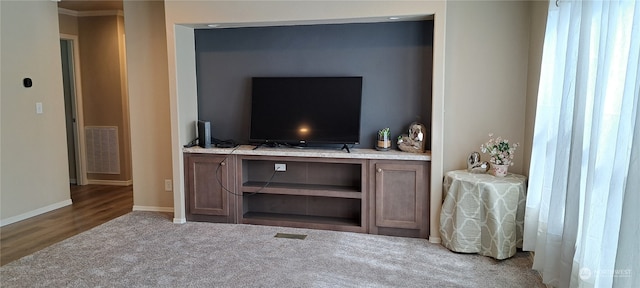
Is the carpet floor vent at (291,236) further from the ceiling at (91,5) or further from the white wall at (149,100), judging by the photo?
the ceiling at (91,5)

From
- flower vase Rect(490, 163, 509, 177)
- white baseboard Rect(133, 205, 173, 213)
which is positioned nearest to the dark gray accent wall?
flower vase Rect(490, 163, 509, 177)

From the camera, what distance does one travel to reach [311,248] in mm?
3678

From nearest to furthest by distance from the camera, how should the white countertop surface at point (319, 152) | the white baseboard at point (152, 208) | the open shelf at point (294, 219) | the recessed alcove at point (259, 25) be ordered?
1. the recessed alcove at point (259, 25)
2. the white countertop surface at point (319, 152)
3. the open shelf at point (294, 219)
4. the white baseboard at point (152, 208)

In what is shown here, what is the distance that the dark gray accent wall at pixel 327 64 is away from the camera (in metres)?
4.12

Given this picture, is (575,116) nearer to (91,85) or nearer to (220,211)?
(220,211)

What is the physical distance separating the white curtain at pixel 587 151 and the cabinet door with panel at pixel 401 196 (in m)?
0.87

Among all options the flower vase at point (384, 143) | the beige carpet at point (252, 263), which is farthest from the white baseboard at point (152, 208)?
the flower vase at point (384, 143)

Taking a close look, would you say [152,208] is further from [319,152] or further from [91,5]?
[91,5]

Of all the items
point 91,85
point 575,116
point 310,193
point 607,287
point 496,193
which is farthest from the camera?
point 91,85

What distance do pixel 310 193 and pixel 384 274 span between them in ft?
4.09

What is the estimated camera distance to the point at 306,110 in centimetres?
425

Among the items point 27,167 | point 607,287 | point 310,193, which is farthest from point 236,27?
point 607,287

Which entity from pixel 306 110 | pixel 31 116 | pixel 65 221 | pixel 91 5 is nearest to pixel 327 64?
pixel 306 110

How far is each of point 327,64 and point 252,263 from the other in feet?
6.58
